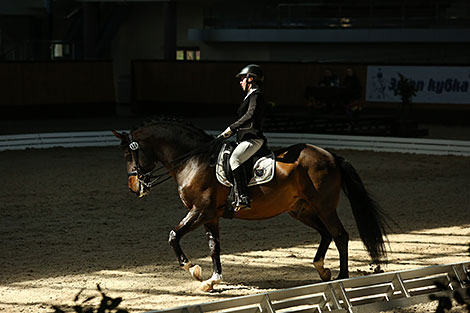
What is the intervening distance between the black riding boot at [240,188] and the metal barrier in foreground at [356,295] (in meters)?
1.16

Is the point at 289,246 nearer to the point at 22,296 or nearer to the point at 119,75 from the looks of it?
the point at 22,296

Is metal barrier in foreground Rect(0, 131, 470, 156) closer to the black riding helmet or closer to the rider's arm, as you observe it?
the black riding helmet

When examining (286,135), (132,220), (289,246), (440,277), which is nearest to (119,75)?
(286,135)

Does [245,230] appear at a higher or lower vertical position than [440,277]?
lower

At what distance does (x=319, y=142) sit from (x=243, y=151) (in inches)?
459

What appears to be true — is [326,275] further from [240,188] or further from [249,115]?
[249,115]

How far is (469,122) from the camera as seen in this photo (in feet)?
75.2

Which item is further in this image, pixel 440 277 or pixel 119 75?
pixel 119 75

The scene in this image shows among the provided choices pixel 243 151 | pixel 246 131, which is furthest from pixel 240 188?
pixel 246 131

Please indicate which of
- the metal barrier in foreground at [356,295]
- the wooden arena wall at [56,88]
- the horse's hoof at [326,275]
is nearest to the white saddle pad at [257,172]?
the horse's hoof at [326,275]

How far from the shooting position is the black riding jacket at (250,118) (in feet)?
22.9

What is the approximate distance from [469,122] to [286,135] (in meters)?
7.26

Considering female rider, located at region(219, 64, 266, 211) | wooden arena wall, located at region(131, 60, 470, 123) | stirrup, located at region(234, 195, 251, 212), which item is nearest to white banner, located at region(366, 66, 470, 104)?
wooden arena wall, located at region(131, 60, 470, 123)

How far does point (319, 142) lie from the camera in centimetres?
1848
